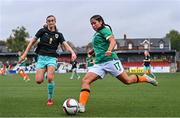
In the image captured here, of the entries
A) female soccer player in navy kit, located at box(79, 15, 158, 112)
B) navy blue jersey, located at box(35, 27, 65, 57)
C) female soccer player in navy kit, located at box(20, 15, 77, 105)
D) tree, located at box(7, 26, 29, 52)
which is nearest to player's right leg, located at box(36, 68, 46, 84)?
female soccer player in navy kit, located at box(20, 15, 77, 105)

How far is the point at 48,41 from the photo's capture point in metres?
12.0

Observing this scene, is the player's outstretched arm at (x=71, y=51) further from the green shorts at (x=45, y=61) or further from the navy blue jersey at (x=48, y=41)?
the green shorts at (x=45, y=61)

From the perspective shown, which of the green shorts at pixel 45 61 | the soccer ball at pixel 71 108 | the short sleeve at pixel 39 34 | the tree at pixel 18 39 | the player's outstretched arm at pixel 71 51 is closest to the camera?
the soccer ball at pixel 71 108

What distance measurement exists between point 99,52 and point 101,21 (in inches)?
27.5

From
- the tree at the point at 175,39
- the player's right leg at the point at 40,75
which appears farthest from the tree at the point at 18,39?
the player's right leg at the point at 40,75

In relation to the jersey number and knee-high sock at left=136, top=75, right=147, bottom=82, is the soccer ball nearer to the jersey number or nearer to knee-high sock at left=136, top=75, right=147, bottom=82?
the jersey number

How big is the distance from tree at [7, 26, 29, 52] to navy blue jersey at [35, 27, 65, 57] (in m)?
97.8

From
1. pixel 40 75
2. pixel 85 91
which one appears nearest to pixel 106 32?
pixel 85 91

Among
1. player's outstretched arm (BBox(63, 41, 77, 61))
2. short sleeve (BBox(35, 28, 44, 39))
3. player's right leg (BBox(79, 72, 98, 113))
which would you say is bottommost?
player's right leg (BBox(79, 72, 98, 113))

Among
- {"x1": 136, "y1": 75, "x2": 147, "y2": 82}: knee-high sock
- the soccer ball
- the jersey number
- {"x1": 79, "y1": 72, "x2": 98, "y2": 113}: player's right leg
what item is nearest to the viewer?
the soccer ball

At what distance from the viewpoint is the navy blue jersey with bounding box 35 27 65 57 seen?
1194 cm

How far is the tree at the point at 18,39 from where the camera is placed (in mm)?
108812

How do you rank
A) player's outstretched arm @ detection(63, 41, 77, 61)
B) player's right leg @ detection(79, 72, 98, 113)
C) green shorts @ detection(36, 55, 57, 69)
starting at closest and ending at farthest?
1. player's right leg @ detection(79, 72, 98, 113)
2. player's outstretched arm @ detection(63, 41, 77, 61)
3. green shorts @ detection(36, 55, 57, 69)

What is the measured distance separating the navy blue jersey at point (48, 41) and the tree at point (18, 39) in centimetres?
9781
